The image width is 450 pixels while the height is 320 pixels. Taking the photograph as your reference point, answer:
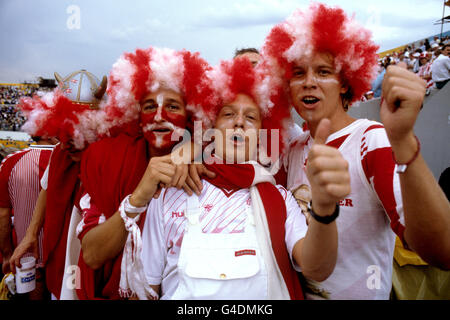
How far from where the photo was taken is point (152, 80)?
77.0 inches

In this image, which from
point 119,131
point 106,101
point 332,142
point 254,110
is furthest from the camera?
point 106,101

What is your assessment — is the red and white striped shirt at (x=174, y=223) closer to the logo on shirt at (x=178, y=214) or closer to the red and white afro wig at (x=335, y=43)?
the logo on shirt at (x=178, y=214)

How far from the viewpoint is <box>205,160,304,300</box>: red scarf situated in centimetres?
150

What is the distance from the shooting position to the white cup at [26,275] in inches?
88.4

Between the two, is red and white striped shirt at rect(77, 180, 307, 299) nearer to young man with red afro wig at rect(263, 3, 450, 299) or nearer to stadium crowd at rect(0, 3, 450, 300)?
stadium crowd at rect(0, 3, 450, 300)

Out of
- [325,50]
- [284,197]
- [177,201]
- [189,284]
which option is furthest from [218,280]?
[325,50]

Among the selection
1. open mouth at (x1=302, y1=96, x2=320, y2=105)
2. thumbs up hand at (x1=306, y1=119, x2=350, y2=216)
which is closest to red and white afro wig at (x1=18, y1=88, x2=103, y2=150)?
open mouth at (x1=302, y1=96, x2=320, y2=105)

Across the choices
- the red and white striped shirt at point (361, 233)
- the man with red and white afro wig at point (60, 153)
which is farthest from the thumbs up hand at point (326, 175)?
the man with red and white afro wig at point (60, 153)

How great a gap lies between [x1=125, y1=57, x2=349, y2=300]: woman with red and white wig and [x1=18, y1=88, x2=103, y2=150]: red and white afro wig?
0.79 m

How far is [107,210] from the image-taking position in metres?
1.66

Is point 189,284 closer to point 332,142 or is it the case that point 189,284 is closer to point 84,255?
point 84,255

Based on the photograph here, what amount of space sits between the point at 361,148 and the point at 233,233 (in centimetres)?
81

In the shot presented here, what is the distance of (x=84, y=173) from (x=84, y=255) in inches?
19.4

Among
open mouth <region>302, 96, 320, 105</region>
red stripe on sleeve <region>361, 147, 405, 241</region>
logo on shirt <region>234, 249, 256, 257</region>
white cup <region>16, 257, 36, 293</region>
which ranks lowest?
white cup <region>16, 257, 36, 293</region>
